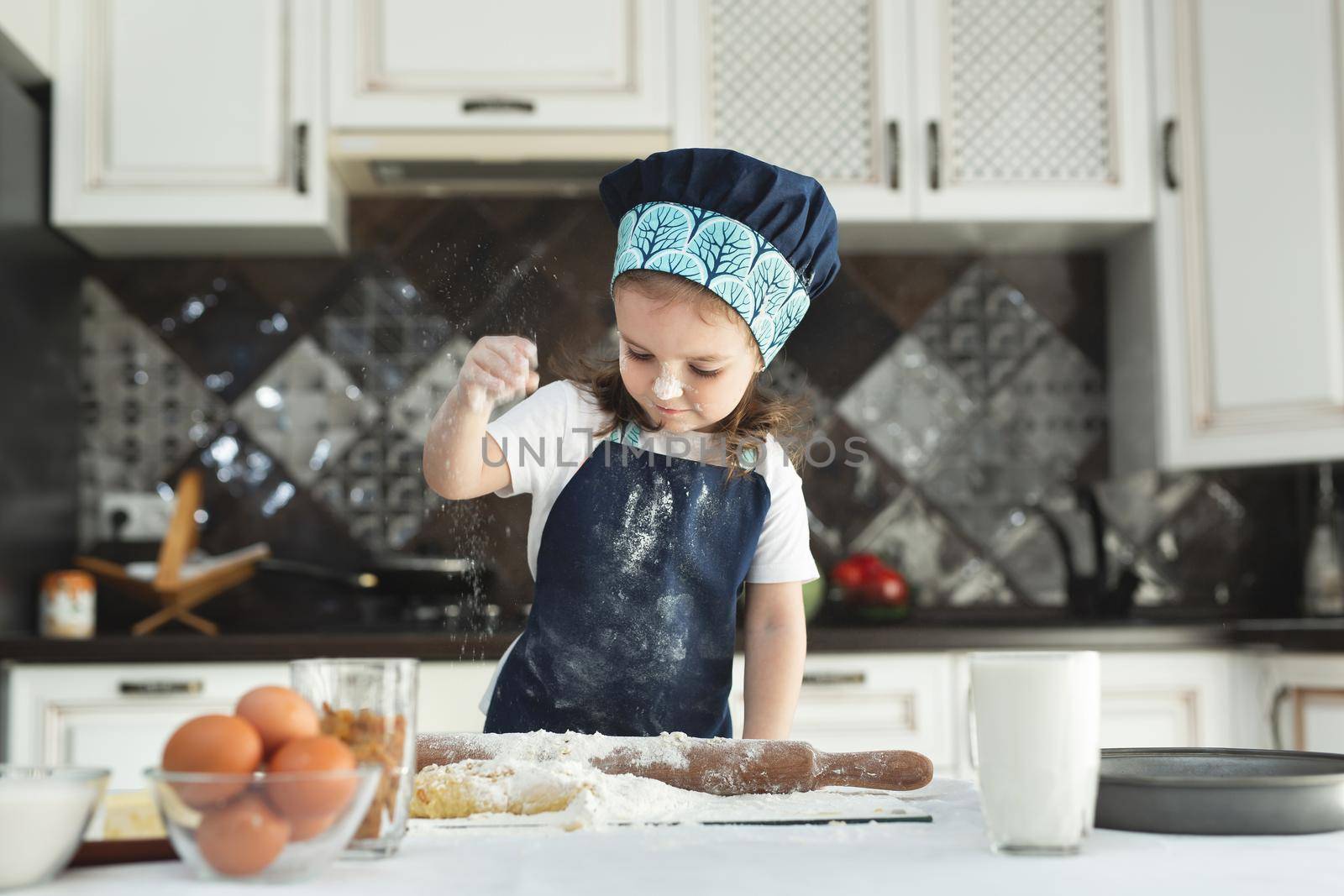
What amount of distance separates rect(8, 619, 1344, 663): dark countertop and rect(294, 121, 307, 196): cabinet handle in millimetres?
796

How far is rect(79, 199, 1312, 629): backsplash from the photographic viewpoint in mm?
2533

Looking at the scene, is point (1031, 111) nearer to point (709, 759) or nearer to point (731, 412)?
point (731, 412)

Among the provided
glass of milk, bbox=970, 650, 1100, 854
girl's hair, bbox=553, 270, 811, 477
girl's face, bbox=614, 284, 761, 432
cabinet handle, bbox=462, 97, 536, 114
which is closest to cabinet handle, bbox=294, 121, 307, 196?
cabinet handle, bbox=462, 97, 536, 114

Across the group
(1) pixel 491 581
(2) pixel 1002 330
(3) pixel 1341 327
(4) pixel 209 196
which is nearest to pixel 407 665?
Answer: (1) pixel 491 581

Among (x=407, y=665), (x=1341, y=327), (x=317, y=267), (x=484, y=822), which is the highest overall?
(x=317, y=267)

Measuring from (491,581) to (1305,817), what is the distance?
90 centimetres

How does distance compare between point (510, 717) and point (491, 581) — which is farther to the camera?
point (491, 581)

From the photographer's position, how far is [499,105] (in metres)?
2.28

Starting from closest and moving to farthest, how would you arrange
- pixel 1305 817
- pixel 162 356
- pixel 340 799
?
1. pixel 340 799
2. pixel 1305 817
3. pixel 162 356

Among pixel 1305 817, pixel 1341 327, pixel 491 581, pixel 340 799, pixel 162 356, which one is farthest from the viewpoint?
pixel 162 356

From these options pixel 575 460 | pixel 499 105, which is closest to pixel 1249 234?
pixel 499 105

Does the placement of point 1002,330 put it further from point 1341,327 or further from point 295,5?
point 295,5

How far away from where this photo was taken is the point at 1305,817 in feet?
2.26

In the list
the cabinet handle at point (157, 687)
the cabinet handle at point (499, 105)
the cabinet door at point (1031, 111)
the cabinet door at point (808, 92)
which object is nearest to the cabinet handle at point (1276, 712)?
the cabinet door at point (1031, 111)
